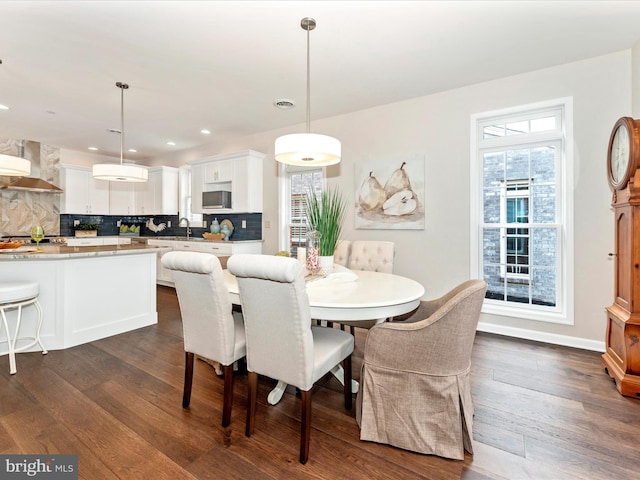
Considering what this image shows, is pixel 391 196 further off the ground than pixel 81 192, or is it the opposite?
pixel 81 192

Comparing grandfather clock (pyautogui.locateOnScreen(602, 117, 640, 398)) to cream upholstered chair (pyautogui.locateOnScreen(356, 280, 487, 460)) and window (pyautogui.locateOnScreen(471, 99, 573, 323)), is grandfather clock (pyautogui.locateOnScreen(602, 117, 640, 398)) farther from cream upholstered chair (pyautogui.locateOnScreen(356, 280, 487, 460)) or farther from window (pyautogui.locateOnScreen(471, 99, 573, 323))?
cream upholstered chair (pyautogui.locateOnScreen(356, 280, 487, 460))

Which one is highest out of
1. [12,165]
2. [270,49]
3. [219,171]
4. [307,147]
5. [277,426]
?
[270,49]

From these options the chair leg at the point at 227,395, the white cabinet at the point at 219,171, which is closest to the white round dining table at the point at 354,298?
the chair leg at the point at 227,395

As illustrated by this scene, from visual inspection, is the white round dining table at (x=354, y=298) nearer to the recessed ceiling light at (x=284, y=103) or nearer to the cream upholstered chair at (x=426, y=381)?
the cream upholstered chair at (x=426, y=381)

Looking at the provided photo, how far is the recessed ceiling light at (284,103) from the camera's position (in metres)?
3.77

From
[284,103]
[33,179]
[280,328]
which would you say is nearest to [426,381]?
[280,328]

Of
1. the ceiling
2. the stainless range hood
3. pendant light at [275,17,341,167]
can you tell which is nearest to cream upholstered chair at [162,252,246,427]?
pendant light at [275,17,341,167]

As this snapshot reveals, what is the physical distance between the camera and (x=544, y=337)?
10.1ft

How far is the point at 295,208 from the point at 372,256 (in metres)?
2.04

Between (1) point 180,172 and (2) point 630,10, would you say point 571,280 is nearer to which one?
(2) point 630,10

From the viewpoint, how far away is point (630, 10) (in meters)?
2.21

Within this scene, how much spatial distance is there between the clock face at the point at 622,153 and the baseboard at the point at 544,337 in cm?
141

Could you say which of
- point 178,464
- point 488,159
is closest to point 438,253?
point 488,159

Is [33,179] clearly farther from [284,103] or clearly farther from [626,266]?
[626,266]
